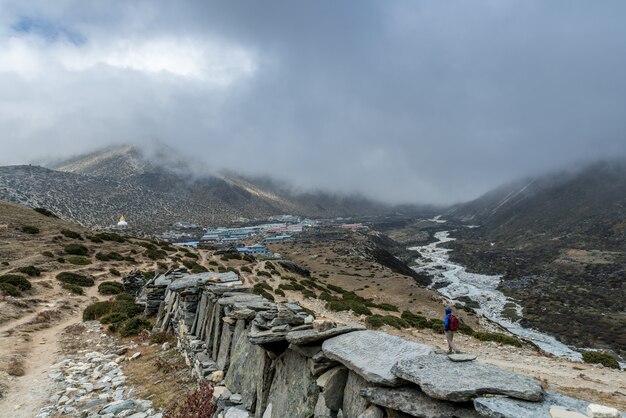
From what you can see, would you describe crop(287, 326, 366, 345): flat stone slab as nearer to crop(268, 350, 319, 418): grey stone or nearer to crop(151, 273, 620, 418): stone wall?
crop(151, 273, 620, 418): stone wall

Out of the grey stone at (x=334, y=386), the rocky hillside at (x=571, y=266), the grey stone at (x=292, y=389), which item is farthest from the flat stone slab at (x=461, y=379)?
the rocky hillside at (x=571, y=266)

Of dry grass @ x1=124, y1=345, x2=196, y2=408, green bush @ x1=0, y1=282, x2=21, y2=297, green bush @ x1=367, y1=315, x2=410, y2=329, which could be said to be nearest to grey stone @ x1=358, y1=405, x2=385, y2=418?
dry grass @ x1=124, y1=345, x2=196, y2=408

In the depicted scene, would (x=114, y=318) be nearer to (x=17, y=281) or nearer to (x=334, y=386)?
(x=17, y=281)

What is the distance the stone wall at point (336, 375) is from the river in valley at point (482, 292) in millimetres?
29459

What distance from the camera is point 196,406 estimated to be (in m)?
9.34

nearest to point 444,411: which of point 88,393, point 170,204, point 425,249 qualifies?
point 88,393

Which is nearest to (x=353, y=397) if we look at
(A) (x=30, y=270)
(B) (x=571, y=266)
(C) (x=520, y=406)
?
(C) (x=520, y=406)

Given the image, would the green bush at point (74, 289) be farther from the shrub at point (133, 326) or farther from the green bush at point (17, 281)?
the shrub at point (133, 326)

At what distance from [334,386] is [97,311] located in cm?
2319

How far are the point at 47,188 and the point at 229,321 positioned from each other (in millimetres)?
155183

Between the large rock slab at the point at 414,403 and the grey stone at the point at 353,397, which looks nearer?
the large rock slab at the point at 414,403

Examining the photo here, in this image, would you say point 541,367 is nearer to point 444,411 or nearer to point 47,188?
point 444,411

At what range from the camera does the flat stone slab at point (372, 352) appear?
5.07 meters

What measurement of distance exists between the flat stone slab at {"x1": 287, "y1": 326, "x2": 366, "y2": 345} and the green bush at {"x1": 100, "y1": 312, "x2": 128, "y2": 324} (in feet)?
59.8
